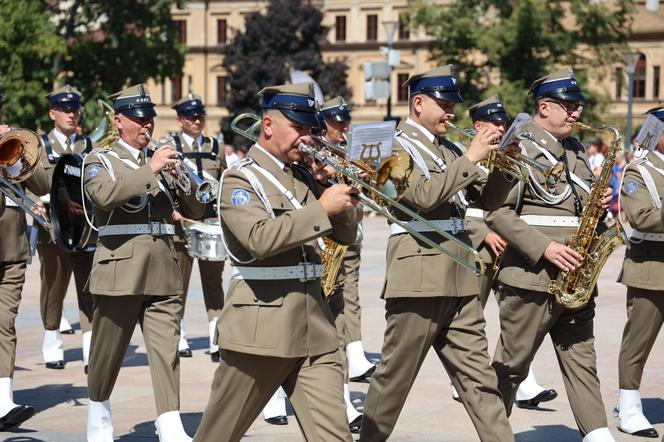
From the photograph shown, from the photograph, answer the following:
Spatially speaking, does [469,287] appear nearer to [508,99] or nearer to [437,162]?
[437,162]

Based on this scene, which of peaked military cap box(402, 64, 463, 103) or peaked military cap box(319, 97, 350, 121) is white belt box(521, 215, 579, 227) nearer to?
peaked military cap box(402, 64, 463, 103)

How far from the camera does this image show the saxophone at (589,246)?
25.6 feet

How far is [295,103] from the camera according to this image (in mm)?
6066

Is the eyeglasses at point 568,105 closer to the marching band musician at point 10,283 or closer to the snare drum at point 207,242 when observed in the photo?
the marching band musician at point 10,283

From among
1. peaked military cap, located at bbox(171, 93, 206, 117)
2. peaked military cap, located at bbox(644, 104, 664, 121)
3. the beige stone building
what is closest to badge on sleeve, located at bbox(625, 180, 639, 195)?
peaked military cap, located at bbox(644, 104, 664, 121)

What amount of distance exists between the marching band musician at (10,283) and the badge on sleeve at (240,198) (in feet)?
10.3

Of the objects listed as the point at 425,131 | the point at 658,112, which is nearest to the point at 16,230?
the point at 425,131

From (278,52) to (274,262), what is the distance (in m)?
69.2

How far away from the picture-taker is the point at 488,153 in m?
6.89

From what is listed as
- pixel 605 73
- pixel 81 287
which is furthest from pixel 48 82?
pixel 81 287

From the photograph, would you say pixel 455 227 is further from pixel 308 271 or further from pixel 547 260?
pixel 308 271

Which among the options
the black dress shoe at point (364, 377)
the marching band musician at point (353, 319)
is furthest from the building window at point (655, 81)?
the black dress shoe at point (364, 377)

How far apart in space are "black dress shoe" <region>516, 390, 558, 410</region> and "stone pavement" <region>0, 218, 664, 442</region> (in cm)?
7

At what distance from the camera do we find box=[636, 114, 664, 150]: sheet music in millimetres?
8594
